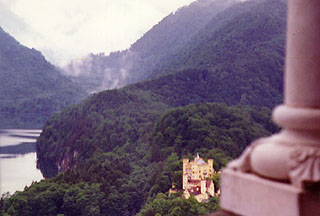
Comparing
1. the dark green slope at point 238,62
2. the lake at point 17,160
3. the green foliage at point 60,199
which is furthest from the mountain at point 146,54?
the green foliage at point 60,199

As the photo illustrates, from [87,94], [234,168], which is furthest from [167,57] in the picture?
[234,168]

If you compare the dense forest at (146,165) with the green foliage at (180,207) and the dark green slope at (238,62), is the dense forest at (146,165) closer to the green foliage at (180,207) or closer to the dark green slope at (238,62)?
the green foliage at (180,207)

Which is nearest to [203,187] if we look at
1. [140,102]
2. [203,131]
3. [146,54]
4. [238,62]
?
[203,131]

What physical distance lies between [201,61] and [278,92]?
24161 mm

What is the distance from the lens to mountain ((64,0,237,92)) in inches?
5650

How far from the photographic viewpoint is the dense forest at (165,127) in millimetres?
50531

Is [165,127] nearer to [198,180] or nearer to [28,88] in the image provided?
[198,180]

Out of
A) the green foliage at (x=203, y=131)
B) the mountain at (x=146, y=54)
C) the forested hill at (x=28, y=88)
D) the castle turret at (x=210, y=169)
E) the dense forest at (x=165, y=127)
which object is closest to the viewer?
the castle turret at (x=210, y=169)

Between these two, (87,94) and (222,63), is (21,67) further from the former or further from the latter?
(222,63)

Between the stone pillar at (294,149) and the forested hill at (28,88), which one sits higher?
the forested hill at (28,88)

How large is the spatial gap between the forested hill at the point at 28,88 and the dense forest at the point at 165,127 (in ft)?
85.3

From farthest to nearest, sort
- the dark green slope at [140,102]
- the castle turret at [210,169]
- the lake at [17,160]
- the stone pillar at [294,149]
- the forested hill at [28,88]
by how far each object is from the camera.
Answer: the forested hill at [28,88] < the dark green slope at [140,102] < the lake at [17,160] < the castle turret at [210,169] < the stone pillar at [294,149]

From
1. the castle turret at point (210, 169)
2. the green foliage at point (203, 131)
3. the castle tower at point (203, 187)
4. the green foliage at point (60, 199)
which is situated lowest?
the green foliage at point (60, 199)

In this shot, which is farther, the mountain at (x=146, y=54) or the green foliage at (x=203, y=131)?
the mountain at (x=146, y=54)
